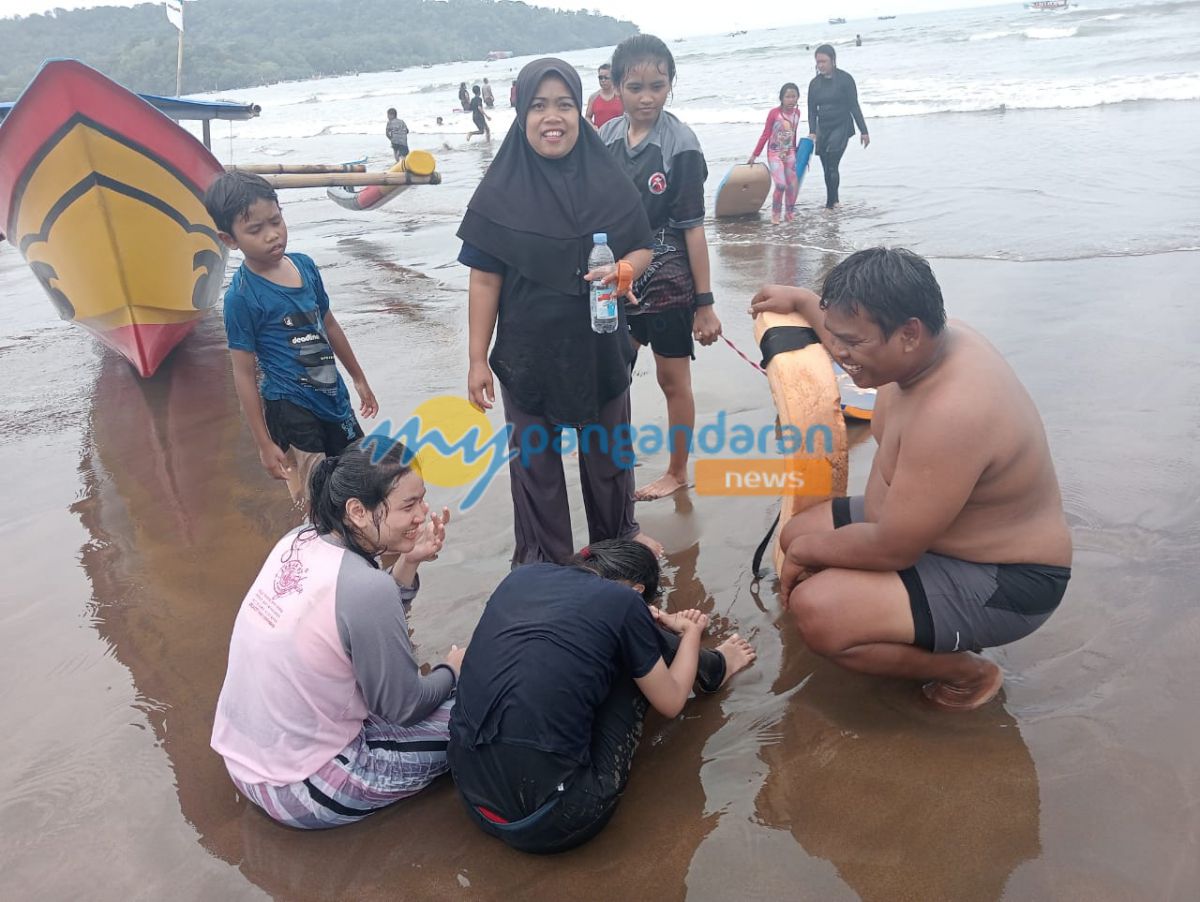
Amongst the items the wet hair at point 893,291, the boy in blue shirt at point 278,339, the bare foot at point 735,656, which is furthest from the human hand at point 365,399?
the wet hair at point 893,291

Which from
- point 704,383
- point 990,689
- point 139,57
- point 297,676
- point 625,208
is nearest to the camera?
point 297,676

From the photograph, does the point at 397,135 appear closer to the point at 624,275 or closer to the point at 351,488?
the point at 624,275

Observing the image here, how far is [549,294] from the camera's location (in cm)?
291

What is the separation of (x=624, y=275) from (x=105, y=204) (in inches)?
185

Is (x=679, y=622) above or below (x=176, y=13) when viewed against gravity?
below

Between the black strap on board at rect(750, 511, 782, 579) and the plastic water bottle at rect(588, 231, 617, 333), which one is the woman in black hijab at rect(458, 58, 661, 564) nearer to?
the plastic water bottle at rect(588, 231, 617, 333)

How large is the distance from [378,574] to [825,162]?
29.3 feet

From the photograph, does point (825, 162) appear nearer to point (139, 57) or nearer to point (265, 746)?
point (265, 746)

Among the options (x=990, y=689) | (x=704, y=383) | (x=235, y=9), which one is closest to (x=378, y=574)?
(x=990, y=689)

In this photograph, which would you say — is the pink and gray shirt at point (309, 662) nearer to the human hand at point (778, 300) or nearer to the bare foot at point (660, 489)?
the human hand at point (778, 300)

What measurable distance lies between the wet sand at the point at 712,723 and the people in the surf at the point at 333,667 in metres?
0.17

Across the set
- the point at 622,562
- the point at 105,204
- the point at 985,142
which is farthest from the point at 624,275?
the point at 985,142

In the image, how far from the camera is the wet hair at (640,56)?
131 inches

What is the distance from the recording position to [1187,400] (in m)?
4.16
